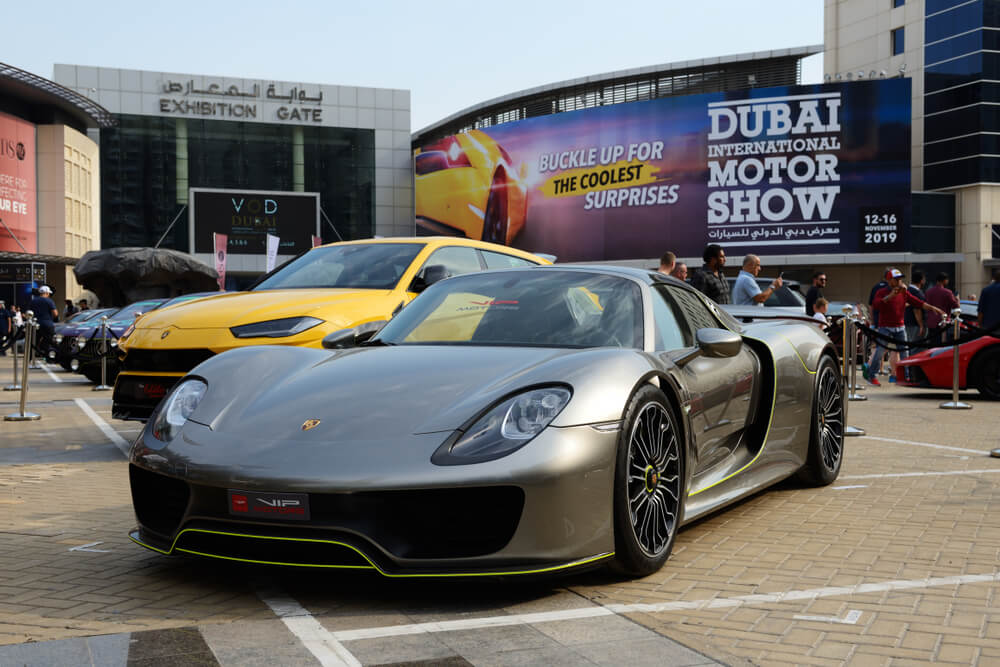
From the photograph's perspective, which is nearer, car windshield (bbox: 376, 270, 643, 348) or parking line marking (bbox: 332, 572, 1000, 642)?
parking line marking (bbox: 332, 572, 1000, 642)

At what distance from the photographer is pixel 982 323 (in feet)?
49.2

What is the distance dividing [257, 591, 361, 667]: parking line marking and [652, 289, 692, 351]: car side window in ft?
6.32

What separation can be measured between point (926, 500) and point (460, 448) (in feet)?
11.3

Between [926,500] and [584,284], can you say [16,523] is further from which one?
[926,500]

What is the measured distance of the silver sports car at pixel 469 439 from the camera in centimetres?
342

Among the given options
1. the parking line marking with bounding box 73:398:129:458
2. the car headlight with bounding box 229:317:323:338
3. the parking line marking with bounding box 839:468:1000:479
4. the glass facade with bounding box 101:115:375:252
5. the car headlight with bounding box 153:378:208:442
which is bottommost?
the parking line marking with bounding box 73:398:129:458

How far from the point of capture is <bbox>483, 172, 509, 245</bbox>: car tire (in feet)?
182

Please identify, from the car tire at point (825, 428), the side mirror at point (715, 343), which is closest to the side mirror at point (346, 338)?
the side mirror at point (715, 343)

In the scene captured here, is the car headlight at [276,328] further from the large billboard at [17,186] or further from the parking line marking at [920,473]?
the large billboard at [17,186]

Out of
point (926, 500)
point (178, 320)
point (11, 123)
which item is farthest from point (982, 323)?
point (11, 123)

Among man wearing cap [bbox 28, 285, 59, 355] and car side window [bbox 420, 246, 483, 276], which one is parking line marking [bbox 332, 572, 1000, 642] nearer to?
car side window [bbox 420, 246, 483, 276]

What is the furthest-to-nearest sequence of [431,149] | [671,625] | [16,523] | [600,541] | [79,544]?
[431,149] → [16,523] → [79,544] → [600,541] → [671,625]

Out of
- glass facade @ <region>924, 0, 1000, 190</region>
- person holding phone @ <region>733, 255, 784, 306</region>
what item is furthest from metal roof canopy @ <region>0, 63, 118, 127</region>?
glass facade @ <region>924, 0, 1000, 190</region>

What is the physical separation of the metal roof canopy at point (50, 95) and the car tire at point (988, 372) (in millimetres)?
39541
